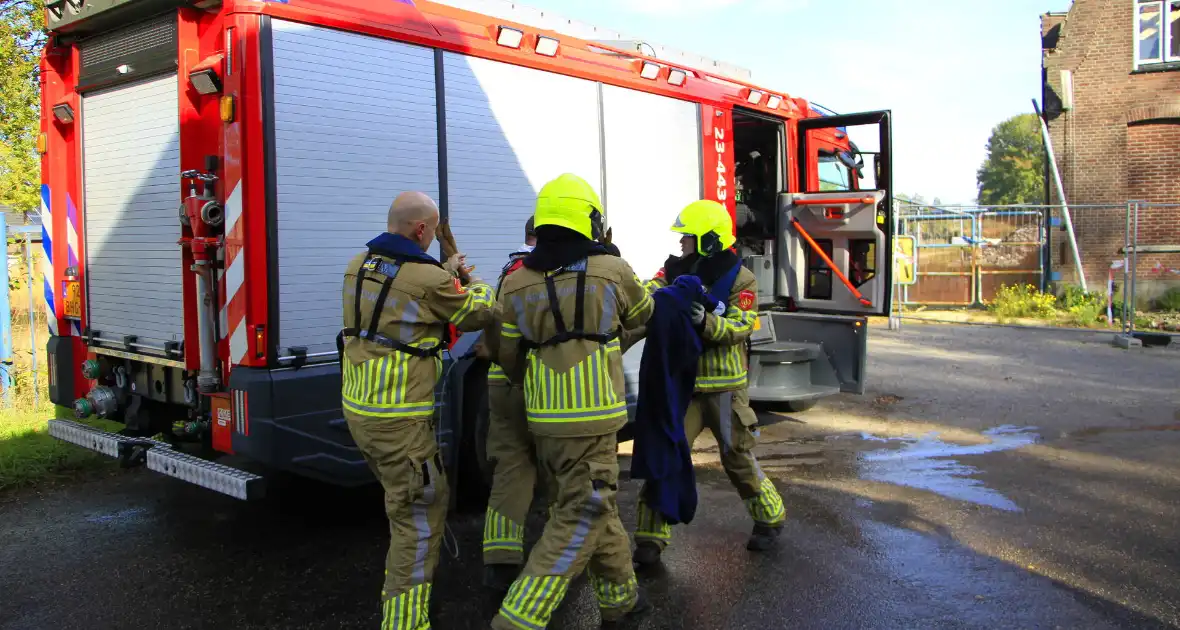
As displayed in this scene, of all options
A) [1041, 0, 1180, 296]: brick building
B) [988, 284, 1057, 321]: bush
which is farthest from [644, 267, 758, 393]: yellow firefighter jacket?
[1041, 0, 1180, 296]: brick building

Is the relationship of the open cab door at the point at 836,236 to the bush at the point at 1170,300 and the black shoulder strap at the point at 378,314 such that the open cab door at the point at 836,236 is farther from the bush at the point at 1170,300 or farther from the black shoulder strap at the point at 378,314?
the bush at the point at 1170,300

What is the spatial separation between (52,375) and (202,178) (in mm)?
2171

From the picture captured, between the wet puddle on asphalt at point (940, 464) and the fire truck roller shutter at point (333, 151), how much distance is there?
12.1ft

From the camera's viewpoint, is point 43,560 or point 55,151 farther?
point 55,151

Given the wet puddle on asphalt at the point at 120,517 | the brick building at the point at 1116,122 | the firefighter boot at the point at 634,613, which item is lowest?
the firefighter boot at the point at 634,613

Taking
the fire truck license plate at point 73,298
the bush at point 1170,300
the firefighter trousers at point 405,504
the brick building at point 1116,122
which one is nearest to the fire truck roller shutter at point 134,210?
the fire truck license plate at point 73,298

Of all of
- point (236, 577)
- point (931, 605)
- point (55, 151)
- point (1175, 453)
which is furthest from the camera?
point (1175, 453)

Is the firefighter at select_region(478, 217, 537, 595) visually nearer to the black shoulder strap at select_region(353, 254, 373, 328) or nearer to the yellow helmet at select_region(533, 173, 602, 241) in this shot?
the yellow helmet at select_region(533, 173, 602, 241)

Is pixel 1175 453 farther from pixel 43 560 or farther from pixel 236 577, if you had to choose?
pixel 43 560

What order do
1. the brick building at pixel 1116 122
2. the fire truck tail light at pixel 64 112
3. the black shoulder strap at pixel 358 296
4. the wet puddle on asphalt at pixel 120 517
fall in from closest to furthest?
the black shoulder strap at pixel 358 296, the wet puddle on asphalt at pixel 120 517, the fire truck tail light at pixel 64 112, the brick building at pixel 1116 122

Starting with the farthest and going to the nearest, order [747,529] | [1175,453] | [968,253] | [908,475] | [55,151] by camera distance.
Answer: [968,253] < [1175,453] < [908,475] < [55,151] < [747,529]

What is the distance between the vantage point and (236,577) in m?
4.15

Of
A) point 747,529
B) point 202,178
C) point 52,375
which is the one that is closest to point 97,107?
point 202,178

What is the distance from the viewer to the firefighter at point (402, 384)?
328cm
